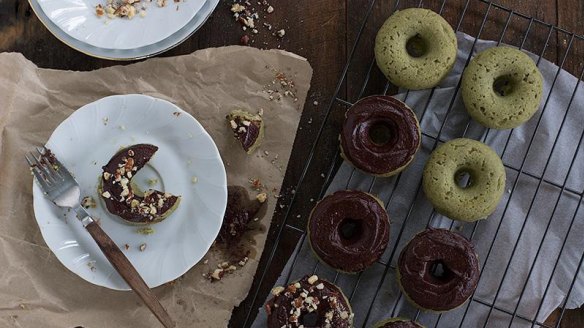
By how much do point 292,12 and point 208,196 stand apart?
0.84m

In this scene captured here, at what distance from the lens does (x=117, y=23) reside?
2.88m

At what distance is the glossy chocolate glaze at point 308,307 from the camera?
2734 millimetres

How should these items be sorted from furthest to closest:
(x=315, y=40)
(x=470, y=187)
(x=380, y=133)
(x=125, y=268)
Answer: (x=315, y=40)
(x=380, y=133)
(x=470, y=187)
(x=125, y=268)

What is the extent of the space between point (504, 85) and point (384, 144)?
55 centimetres

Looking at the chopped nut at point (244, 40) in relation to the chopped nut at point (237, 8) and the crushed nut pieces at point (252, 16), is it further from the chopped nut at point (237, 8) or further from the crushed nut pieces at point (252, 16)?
the chopped nut at point (237, 8)

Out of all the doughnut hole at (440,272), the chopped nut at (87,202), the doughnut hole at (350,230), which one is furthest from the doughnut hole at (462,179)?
the chopped nut at (87,202)

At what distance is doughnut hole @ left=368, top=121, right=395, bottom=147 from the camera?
2.90 metres

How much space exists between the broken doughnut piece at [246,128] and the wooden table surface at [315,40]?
185mm

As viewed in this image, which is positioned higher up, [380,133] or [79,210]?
[380,133]

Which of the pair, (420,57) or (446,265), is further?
(420,57)

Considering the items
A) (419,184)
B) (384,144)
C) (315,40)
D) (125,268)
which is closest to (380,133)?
(384,144)

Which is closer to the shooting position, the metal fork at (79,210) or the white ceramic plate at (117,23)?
the metal fork at (79,210)

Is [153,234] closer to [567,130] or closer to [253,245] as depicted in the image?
[253,245]

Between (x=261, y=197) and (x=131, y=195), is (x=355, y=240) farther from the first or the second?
(x=131, y=195)
